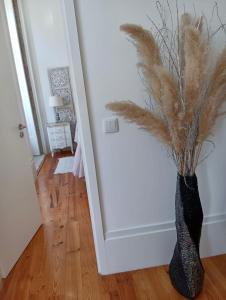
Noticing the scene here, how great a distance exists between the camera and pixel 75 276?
2.01m

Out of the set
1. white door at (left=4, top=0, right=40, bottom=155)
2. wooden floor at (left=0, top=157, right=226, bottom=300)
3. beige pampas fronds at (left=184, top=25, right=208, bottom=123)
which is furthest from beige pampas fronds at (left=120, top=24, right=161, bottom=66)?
white door at (left=4, top=0, right=40, bottom=155)

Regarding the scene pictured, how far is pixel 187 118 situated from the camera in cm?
146

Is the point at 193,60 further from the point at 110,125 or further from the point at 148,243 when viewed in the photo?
the point at 148,243

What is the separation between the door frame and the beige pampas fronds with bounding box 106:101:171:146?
0.25 meters

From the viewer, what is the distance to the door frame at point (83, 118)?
5.06 feet

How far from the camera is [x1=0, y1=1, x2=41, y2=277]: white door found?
83.4 inches

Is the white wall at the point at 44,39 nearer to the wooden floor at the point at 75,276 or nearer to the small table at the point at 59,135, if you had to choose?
the small table at the point at 59,135

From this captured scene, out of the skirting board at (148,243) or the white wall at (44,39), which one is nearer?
the skirting board at (148,243)

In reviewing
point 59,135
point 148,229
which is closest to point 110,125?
point 148,229

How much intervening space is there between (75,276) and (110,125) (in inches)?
44.7

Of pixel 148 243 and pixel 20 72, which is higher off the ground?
pixel 20 72

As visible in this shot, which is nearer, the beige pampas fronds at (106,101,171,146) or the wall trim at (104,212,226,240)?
the beige pampas fronds at (106,101,171,146)

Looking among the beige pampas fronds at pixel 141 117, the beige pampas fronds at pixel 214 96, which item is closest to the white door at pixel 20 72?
the beige pampas fronds at pixel 141 117

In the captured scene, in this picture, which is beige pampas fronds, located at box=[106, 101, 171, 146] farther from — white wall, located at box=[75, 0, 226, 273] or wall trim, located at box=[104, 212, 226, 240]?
wall trim, located at box=[104, 212, 226, 240]
